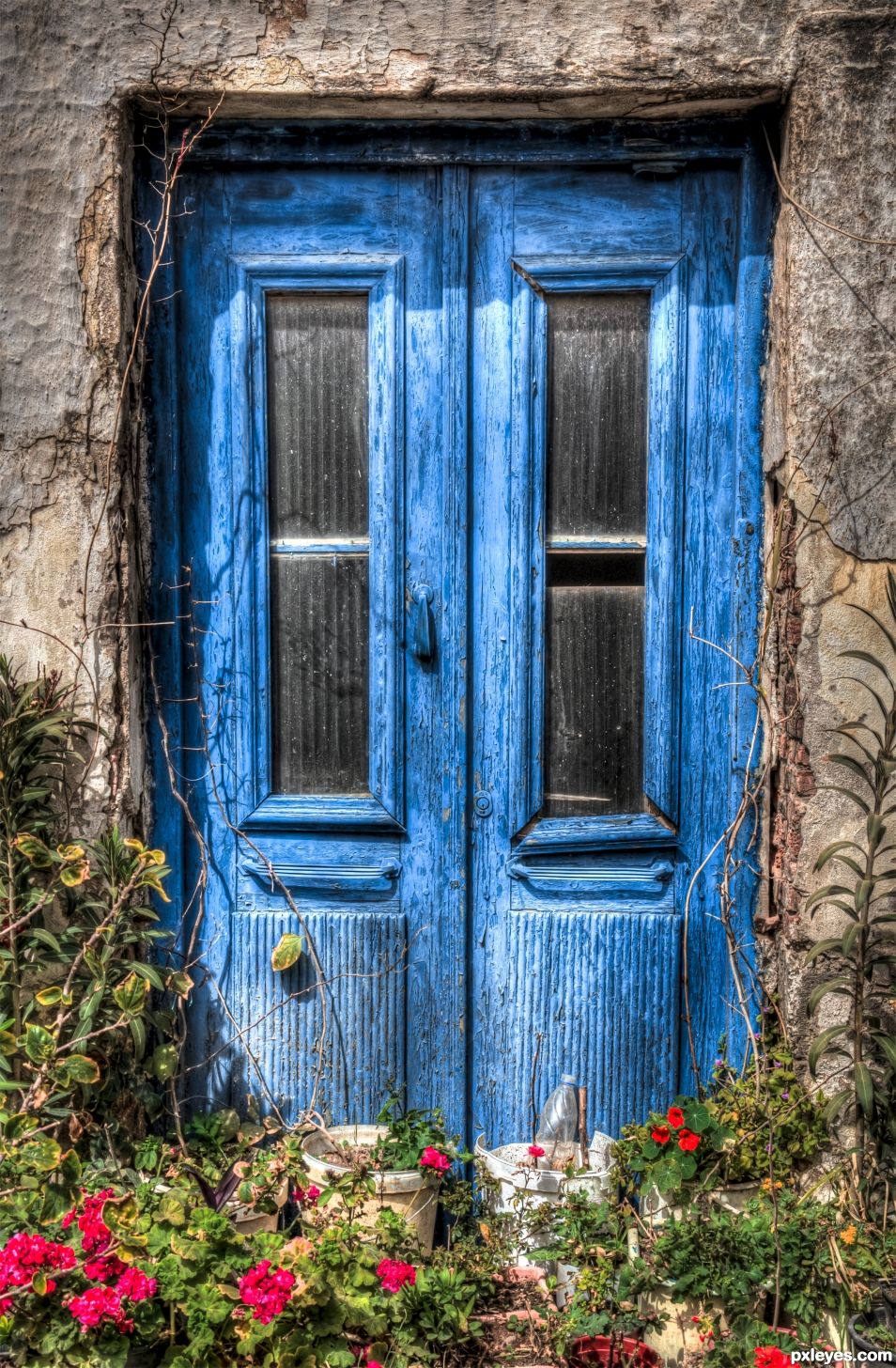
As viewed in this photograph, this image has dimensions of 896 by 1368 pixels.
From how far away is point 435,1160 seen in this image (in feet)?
9.31

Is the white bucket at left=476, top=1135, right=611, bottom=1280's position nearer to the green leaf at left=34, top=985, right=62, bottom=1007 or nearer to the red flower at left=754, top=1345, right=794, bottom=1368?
the red flower at left=754, top=1345, right=794, bottom=1368

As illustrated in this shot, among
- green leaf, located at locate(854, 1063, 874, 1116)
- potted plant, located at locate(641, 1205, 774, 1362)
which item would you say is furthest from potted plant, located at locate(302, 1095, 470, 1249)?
green leaf, located at locate(854, 1063, 874, 1116)

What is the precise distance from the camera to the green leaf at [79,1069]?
269 centimetres

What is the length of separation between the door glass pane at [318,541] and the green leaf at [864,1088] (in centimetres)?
141

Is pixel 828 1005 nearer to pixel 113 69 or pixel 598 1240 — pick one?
pixel 598 1240

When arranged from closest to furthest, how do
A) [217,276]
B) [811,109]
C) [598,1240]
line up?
[598,1240], [811,109], [217,276]

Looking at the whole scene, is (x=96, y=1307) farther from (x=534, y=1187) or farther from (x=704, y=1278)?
(x=704, y=1278)

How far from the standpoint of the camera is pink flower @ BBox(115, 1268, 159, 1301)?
2.29 m

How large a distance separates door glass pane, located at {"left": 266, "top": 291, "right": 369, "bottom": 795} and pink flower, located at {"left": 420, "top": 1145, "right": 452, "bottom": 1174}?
3.08 feet

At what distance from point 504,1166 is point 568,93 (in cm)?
267

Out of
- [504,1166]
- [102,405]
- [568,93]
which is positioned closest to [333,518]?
[102,405]

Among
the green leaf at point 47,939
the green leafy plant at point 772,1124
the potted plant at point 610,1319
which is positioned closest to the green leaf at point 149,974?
the green leaf at point 47,939

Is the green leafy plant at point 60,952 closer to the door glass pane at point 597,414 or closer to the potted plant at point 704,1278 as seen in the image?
the potted plant at point 704,1278

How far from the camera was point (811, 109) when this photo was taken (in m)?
2.89
